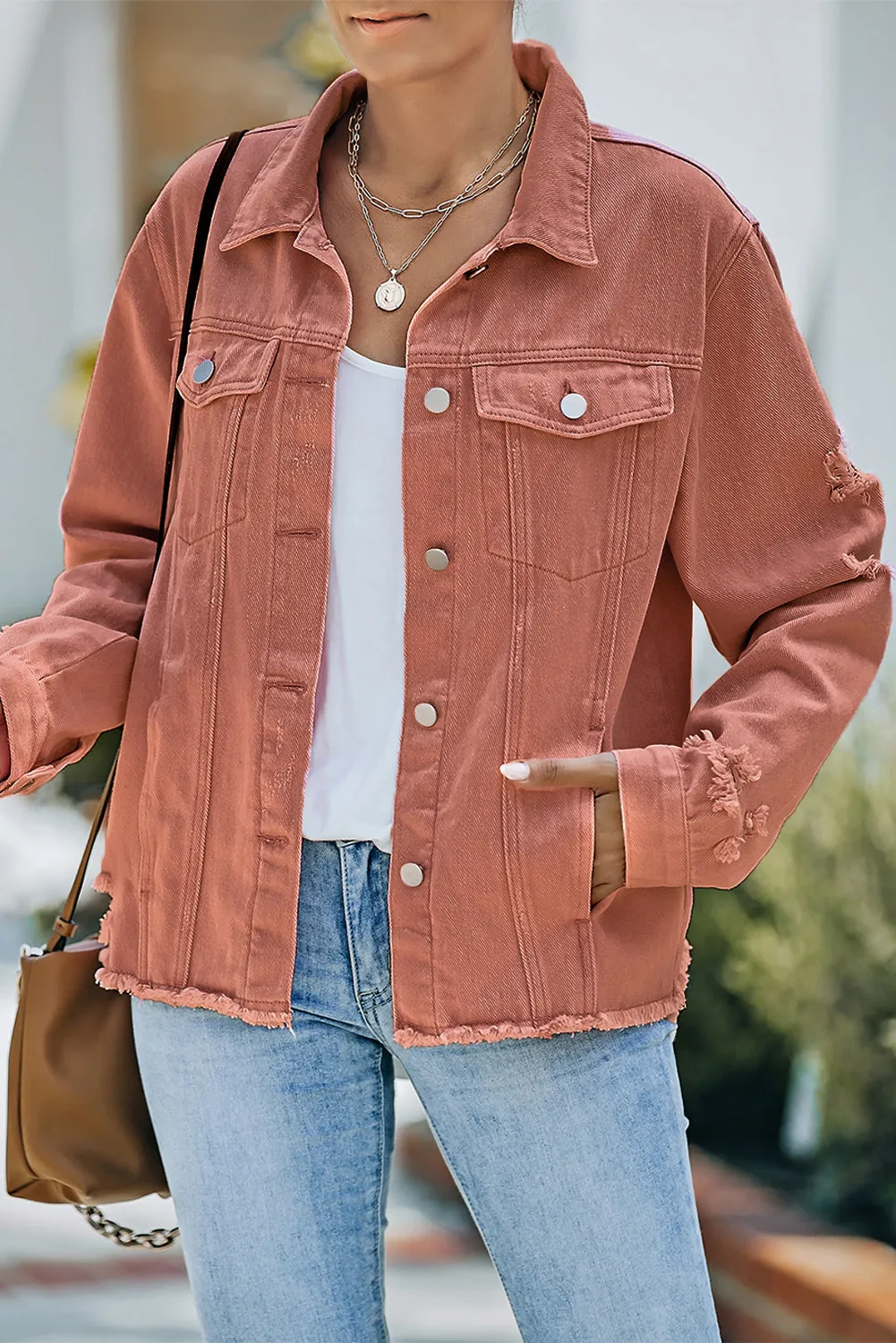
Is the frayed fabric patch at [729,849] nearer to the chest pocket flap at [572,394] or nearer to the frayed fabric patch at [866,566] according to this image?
the frayed fabric patch at [866,566]

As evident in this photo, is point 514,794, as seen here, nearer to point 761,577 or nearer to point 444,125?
point 761,577

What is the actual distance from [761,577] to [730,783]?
0.66 feet

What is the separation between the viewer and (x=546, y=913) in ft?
4.50

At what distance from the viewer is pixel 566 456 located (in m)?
1.38

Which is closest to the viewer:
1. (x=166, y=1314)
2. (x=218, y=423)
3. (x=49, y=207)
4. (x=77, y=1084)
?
(x=218, y=423)

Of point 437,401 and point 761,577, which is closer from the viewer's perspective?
point 437,401

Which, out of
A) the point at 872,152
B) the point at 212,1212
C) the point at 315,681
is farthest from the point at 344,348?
the point at 872,152

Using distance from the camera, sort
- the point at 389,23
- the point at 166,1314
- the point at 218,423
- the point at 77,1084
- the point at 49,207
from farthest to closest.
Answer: the point at 49,207 < the point at 166,1314 < the point at 77,1084 < the point at 218,423 < the point at 389,23

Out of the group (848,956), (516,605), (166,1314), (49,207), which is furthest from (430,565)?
(49,207)

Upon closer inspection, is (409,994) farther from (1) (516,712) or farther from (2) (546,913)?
(1) (516,712)

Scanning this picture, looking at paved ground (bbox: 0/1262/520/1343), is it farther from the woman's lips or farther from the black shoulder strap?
the woman's lips

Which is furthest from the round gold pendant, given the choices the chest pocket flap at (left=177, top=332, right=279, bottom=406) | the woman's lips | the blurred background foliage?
the blurred background foliage

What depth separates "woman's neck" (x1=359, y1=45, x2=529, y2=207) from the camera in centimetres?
144

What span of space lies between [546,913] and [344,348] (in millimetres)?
527
